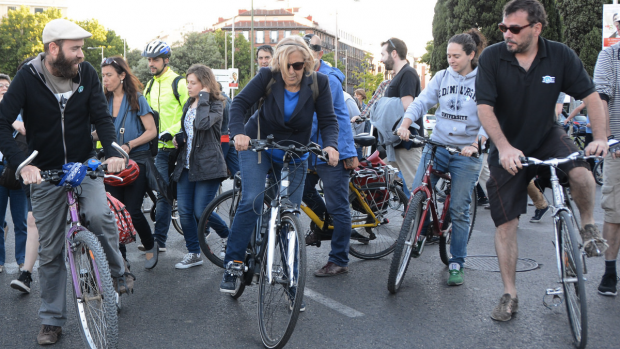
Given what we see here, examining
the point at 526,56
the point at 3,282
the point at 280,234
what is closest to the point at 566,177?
the point at 526,56

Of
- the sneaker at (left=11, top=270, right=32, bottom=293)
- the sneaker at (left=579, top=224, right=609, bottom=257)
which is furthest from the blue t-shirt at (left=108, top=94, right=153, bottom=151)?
the sneaker at (left=579, top=224, right=609, bottom=257)

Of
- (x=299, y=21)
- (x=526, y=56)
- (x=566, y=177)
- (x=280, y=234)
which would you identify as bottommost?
(x=280, y=234)

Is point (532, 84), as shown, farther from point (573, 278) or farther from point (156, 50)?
point (156, 50)

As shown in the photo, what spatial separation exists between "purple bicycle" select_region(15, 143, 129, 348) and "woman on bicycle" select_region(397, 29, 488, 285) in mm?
2633

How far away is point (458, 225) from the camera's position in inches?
212

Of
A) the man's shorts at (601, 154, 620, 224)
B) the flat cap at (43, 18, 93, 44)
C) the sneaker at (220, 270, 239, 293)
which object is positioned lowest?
the sneaker at (220, 270, 239, 293)

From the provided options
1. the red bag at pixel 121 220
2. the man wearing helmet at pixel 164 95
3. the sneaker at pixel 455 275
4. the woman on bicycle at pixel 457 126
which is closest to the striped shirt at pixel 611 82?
the woman on bicycle at pixel 457 126

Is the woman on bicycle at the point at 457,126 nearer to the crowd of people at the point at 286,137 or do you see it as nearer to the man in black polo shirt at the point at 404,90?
the crowd of people at the point at 286,137

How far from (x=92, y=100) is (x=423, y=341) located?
104 inches

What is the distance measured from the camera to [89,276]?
379 centimetres

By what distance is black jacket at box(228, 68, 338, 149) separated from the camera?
4.49 metres

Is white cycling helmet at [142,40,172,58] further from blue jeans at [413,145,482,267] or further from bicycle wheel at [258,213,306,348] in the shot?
bicycle wheel at [258,213,306,348]

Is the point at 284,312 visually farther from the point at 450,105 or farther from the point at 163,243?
the point at 163,243

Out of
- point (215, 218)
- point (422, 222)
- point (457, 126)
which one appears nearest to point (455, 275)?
point (422, 222)
